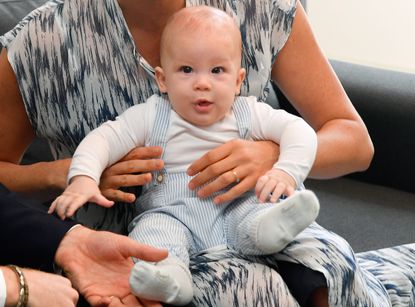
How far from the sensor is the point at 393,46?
2.93 metres

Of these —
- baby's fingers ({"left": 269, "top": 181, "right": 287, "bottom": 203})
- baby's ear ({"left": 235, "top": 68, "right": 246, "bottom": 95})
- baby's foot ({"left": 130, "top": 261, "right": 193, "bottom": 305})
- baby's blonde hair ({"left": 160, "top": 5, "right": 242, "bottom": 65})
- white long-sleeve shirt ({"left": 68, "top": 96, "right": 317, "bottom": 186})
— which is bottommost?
baby's foot ({"left": 130, "top": 261, "right": 193, "bottom": 305})

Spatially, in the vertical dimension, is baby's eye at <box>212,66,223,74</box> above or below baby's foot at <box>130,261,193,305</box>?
above

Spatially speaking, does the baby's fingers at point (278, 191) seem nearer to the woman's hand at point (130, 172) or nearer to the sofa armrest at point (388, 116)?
the woman's hand at point (130, 172)

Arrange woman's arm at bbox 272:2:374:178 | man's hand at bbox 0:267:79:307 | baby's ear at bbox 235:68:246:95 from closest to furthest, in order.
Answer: man's hand at bbox 0:267:79:307 → baby's ear at bbox 235:68:246:95 → woman's arm at bbox 272:2:374:178

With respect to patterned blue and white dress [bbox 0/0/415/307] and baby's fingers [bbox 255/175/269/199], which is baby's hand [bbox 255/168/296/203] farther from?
patterned blue and white dress [bbox 0/0/415/307]

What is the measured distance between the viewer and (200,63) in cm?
154

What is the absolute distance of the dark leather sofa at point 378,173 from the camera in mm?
2051

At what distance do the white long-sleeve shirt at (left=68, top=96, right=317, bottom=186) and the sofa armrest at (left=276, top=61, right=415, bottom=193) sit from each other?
2.10 ft

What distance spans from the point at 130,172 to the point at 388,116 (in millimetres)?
870

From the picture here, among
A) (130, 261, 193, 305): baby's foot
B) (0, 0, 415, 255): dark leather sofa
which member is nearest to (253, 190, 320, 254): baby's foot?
(130, 261, 193, 305): baby's foot

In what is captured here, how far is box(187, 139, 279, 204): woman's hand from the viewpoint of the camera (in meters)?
1.52

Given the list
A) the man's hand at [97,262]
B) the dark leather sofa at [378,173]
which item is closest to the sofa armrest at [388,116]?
the dark leather sofa at [378,173]

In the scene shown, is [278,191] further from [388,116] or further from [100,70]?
[388,116]

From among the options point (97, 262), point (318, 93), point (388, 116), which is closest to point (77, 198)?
point (97, 262)
